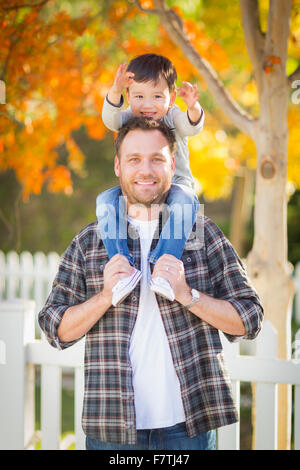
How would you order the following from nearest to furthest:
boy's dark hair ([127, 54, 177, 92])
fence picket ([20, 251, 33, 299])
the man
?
the man
boy's dark hair ([127, 54, 177, 92])
fence picket ([20, 251, 33, 299])

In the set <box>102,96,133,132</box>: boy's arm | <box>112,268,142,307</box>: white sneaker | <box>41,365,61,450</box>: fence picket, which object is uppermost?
<box>102,96,133,132</box>: boy's arm

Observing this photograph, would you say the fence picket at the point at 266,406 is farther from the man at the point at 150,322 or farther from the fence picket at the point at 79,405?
the fence picket at the point at 79,405

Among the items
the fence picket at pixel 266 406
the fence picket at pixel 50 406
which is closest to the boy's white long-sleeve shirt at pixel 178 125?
the fence picket at pixel 266 406

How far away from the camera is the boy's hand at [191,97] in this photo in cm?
200

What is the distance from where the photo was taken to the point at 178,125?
7.38 feet

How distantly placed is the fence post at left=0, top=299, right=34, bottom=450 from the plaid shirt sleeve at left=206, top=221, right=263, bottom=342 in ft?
4.06

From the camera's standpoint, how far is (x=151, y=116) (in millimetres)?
2113

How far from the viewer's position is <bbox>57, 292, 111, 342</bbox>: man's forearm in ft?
5.86

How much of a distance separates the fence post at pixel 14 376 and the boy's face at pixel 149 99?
4.13 ft

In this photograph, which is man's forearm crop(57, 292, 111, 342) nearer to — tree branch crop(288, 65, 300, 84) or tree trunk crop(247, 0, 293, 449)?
tree trunk crop(247, 0, 293, 449)

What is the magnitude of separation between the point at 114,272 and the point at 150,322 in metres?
0.28

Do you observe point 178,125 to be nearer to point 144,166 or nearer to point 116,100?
point 116,100

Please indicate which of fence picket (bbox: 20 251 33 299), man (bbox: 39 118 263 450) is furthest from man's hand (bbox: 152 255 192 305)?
fence picket (bbox: 20 251 33 299)

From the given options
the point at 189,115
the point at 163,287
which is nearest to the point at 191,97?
the point at 189,115
